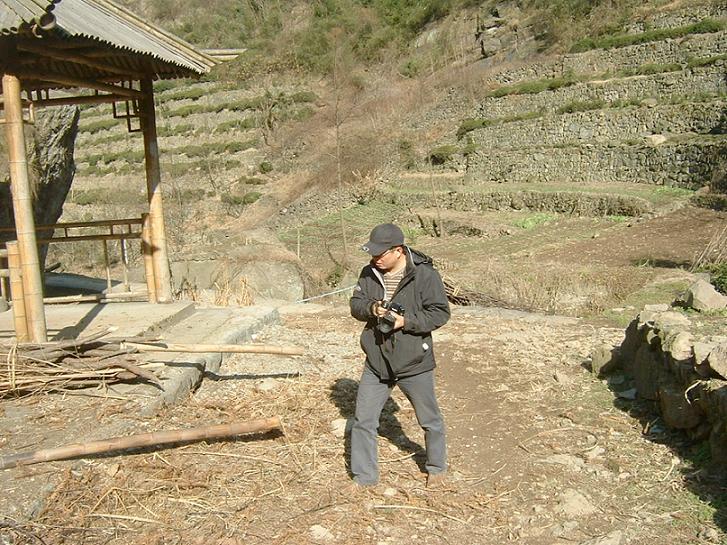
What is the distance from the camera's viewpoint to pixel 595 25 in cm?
3481

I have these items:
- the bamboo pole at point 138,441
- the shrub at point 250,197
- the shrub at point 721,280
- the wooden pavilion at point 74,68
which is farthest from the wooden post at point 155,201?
the shrub at point 250,197

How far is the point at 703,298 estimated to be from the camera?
291 inches

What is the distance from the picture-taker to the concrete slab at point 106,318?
6.94 meters

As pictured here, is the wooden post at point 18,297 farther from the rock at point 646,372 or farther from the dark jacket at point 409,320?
the rock at point 646,372

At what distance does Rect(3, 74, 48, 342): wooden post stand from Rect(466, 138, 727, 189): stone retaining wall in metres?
21.2

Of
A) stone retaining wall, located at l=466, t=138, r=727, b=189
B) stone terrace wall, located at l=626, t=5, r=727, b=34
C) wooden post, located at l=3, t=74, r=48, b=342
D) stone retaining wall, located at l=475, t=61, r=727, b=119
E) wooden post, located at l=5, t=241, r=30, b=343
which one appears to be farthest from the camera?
stone terrace wall, located at l=626, t=5, r=727, b=34

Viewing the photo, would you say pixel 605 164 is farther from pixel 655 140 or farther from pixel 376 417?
pixel 376 417

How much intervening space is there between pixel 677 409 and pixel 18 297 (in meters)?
5.66

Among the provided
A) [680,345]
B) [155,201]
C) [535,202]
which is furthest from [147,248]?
[535,202]

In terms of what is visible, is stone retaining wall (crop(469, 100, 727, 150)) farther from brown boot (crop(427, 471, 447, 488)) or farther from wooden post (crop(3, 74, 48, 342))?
wooden post (crop(3, 74, 48, 342))

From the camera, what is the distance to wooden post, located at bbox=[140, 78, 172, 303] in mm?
8555

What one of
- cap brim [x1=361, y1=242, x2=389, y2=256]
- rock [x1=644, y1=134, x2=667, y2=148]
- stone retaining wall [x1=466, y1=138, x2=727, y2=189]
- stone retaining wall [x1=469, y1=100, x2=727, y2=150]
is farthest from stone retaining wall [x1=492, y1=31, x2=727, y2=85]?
cap brim [x1=361, y1=242, x2=389, y2=256]

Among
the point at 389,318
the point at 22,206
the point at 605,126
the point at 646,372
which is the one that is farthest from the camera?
the point at 605,126

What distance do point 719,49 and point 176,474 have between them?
97.8 ft
